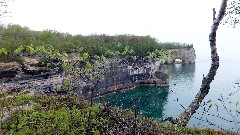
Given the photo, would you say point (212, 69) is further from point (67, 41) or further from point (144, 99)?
point (67, 41)

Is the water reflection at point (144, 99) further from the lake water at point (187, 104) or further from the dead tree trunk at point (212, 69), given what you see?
the dead tree trunk at point (212, 69)

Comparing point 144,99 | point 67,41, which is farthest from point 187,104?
point 144,99

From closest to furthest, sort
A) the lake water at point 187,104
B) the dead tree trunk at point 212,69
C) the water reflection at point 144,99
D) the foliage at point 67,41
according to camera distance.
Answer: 1. the dead tree trunk at point 212,69
2. the water reflection at point 144,99
3. the lake water at point 187,104
4. the foliage at point 67,41

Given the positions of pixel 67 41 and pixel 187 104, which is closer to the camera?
pixel 187 104

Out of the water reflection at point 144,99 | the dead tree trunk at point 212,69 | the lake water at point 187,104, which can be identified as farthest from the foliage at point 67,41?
the dead tree trunk at point 212,69

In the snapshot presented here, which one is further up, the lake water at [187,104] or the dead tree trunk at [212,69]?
the dead tree trunk at [212,69]

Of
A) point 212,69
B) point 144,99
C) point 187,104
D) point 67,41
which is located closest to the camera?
point 212,69

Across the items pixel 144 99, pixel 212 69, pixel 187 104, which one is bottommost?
pixel 187 104

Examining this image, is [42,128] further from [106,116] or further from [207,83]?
[207,83]

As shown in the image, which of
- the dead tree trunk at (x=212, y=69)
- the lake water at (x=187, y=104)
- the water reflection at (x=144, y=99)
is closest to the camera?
the dead tree trunk at (x=212, y=69)

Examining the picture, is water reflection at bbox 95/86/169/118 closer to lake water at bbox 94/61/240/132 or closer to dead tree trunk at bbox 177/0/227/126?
lake water at bbox 94/61/240/132

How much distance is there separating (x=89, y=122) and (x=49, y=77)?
97.2 ft

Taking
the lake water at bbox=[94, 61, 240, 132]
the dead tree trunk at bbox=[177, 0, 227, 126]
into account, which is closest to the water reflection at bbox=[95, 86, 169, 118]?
the lake water at bbox=[94, 61, 240, 132]

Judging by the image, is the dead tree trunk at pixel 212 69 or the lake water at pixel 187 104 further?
the lake water at pixel 187 104
